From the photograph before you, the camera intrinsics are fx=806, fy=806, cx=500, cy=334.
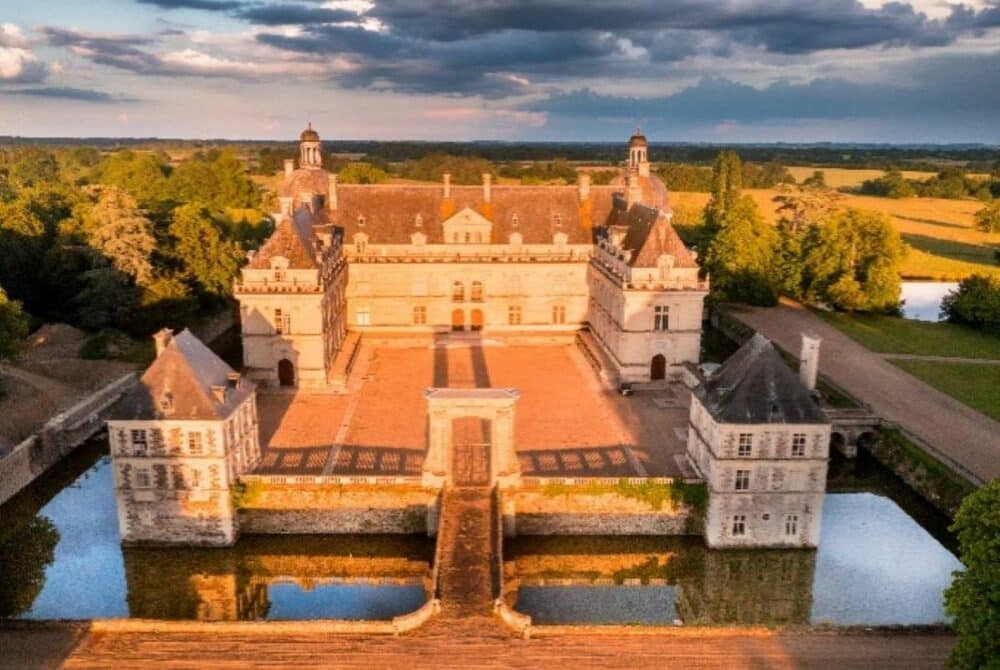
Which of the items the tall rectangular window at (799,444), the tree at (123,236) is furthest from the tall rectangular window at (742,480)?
the tree at (123,236)

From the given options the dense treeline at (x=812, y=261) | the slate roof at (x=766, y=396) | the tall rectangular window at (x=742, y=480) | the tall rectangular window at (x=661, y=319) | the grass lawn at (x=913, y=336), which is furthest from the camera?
the dense treeline at (x=812, y=261)

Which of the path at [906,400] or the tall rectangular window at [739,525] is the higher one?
the path at [906,400]

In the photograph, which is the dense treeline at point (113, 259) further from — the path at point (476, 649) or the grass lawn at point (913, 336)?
the grass lawn at point (913, 336)

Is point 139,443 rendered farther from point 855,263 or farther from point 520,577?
point 855,263

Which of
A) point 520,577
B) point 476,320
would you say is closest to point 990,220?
point 476,320

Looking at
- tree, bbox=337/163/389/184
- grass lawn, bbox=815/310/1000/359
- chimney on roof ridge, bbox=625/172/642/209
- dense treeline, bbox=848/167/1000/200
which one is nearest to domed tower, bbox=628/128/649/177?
chimney on roof ridge, bbox=625/172/642/209

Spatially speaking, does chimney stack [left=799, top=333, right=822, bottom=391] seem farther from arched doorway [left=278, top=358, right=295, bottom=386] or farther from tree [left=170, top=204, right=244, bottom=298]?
tree [left=170, top=204, right=244, bottom=298]

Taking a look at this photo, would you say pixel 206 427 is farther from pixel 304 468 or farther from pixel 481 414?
pixel 481 414
